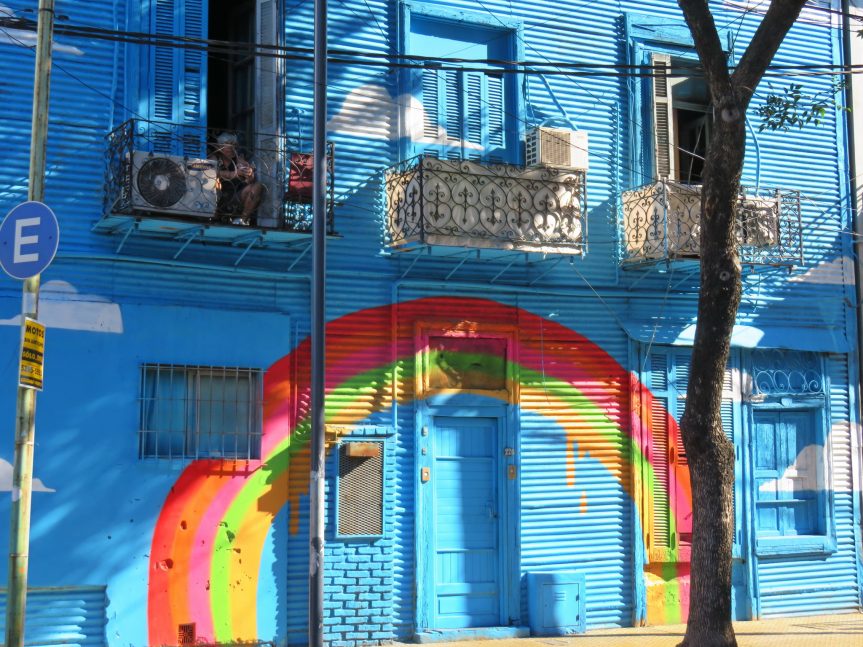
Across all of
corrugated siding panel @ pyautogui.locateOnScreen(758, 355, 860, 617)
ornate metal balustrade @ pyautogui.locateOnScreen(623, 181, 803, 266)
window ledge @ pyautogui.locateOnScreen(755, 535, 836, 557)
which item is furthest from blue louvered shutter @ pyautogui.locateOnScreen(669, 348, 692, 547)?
ornate metal balustrade @ pyautogui.locateOnScreen(623, 181, 803, 266)

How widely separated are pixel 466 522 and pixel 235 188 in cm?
488

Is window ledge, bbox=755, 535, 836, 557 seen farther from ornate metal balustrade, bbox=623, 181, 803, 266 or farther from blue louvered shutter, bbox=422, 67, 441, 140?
blue louvered shutter, bbox=422, 67, 441, 140

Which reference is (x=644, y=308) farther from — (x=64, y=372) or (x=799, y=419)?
(x=64, y=372)

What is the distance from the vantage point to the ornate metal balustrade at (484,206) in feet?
45.1

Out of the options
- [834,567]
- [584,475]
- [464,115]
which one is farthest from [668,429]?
[464,115]

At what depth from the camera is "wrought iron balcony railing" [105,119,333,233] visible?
1225cm

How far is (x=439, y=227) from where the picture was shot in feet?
45.1

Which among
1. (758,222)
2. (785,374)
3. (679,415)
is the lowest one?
(679,415)

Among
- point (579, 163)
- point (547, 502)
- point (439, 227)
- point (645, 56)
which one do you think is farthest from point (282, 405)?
point (645, 56)

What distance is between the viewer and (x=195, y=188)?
40.9 ft

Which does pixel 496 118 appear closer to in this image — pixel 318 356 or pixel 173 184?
pixel 173 184

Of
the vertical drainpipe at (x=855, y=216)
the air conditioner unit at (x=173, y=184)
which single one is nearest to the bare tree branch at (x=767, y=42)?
the air conditioner unit at (x=173, y=184)

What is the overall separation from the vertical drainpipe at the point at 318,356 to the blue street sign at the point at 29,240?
2.74m

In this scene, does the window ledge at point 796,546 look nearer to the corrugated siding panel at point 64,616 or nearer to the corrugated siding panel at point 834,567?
the corrugated siding panel at point 834,567
